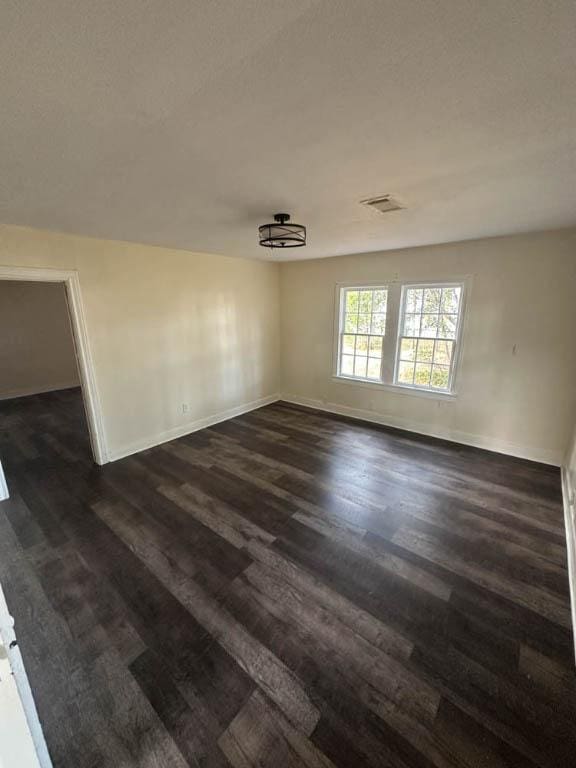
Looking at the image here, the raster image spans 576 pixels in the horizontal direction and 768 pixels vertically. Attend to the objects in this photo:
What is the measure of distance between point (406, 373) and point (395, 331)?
0.63 meters

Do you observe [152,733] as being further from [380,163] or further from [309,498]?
[380,163]

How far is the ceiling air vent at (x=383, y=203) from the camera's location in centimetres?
217

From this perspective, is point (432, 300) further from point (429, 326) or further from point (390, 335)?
point (390, 335)

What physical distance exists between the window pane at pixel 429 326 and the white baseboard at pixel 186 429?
115 inches

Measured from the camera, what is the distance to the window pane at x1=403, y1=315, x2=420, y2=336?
420 cm

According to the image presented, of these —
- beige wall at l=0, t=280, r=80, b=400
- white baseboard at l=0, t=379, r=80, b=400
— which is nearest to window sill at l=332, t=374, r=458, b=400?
beige wall at l=0, t=280, r=80, b=400

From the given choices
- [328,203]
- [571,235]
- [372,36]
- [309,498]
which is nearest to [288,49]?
[372,36]

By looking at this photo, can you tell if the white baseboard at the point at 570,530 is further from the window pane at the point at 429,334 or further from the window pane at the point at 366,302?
the window pane at the point at 366,302

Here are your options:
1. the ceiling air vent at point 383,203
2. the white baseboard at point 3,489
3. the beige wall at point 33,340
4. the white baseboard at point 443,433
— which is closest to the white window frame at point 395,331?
the white baseboard at point 443,433

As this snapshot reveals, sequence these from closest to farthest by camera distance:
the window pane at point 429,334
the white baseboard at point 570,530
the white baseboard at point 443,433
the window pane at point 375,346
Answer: the white baseboard at point 570,530 → the white baseboard at point 443,433 → the window pane at point 429,334 → the window pane at point 375,346

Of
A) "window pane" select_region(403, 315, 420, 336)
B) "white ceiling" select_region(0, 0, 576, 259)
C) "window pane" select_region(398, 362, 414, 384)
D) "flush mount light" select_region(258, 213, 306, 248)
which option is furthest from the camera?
"window pane" select_region(398, 362, 414, 384)

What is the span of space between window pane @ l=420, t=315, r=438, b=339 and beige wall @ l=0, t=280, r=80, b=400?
6487 millimetres

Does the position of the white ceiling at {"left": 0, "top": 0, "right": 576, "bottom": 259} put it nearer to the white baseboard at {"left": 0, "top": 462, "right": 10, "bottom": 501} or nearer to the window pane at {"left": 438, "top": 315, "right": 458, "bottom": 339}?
the window pane at {"left": 438, "top": 315, "right": 458, "bottom": 339}

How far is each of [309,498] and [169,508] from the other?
130cm
